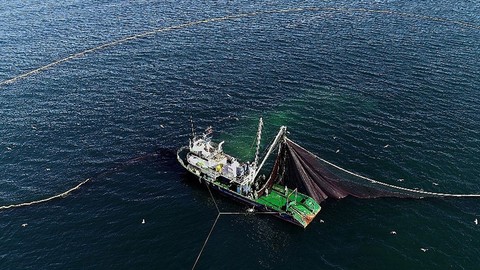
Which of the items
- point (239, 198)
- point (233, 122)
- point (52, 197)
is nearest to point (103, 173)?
point (52, 197)

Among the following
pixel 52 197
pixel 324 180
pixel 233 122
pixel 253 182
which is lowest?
pixel 52 197

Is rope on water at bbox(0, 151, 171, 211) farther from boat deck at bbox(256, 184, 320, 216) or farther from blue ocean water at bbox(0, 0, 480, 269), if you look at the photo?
boat deck at bbox(256, 184, 320, 216)

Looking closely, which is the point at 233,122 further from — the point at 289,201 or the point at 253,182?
the point at 289,201

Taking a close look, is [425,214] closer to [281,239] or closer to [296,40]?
[281,239]

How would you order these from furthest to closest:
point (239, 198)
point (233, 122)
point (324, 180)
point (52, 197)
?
point (233, 122) < point (52, 197) < point (239, 198) < point (324, 180)

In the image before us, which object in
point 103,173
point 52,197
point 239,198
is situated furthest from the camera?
point 103,173

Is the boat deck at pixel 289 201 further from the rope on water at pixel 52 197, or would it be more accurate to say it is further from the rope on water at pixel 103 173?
the rope on water at pixel 52 197
